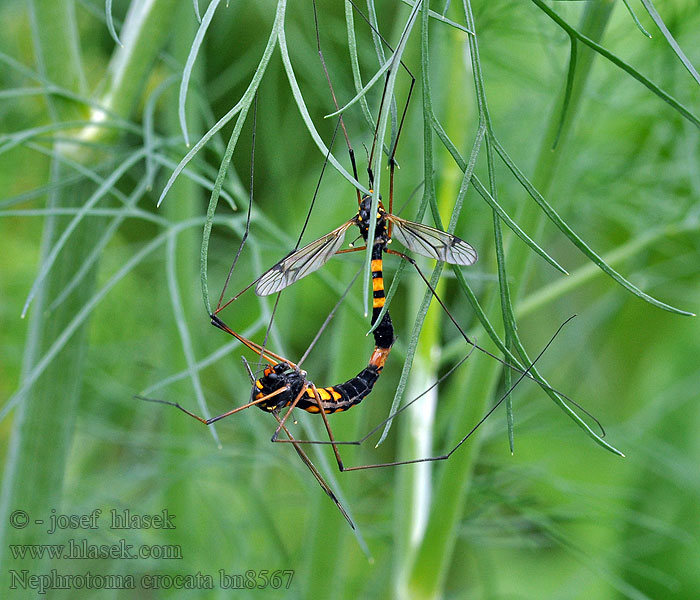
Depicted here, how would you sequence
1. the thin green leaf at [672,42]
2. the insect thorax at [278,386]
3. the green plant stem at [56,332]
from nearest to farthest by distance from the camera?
the thin green leaf at [672,42] → the insect thorax at [278,386] → the green plant stem at [56,332]

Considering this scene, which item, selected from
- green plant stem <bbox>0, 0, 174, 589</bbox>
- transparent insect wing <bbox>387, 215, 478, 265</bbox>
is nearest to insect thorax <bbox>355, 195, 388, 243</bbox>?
transparent insect wing <bbox>387, 215, 478, 265</bbox>

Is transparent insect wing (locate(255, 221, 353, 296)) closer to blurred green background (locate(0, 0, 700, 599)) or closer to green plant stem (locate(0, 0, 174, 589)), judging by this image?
blurred green background (locate(0, 0, 700, 599))

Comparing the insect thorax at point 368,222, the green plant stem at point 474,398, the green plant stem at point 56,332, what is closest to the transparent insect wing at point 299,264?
the insect thorax at point 368,222

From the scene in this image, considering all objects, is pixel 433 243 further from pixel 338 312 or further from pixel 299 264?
pixel 338 312

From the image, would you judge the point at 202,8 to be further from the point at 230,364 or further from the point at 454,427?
the point at 454,427

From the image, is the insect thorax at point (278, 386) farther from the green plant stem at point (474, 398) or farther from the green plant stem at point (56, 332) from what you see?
the green plant stem at point (56, 332)

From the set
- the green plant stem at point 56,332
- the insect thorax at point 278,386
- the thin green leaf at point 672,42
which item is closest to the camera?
the thin green leaf at point 672,42

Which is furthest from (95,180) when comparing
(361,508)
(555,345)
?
(555,345)
